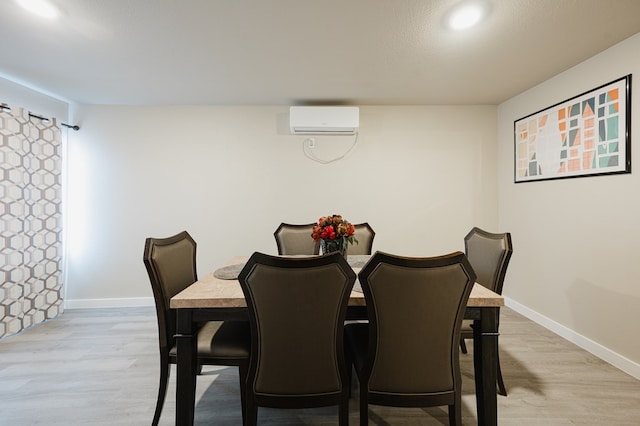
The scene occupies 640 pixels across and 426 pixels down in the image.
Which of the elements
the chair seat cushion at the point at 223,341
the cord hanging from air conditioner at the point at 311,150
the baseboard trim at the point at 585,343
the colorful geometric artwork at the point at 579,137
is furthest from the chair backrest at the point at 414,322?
the cord hanging from air conditioner at the point at 311,150

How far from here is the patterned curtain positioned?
2.70m

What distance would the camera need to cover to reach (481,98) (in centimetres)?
336

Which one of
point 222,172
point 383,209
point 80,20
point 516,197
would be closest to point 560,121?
point 516,197

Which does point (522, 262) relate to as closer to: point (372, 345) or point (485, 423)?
point (485, 423)

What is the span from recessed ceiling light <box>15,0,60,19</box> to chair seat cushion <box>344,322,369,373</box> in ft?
8.29

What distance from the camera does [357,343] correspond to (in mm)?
1604

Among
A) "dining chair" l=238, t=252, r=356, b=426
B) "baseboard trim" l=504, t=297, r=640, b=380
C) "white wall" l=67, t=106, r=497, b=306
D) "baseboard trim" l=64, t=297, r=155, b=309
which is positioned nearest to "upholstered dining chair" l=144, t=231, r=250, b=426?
"dining chair" l=238, t=252, r=356, b=426

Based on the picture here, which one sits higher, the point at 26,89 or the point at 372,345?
the point at 26,89

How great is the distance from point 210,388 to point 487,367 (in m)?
1.67

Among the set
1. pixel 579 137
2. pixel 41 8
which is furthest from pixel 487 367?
pixel 41 8

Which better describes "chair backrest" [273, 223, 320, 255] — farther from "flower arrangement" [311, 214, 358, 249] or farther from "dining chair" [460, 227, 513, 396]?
"dining chair" [460, 227, 513, 396]

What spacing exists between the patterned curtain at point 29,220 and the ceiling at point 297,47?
500 millimetres

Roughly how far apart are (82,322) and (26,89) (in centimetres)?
236

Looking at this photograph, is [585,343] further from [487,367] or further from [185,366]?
[185,366]
